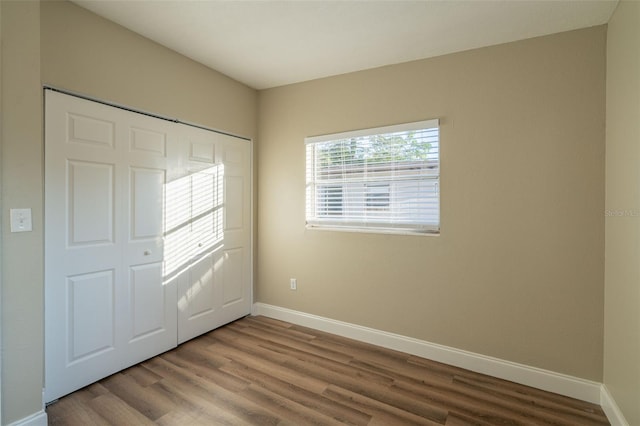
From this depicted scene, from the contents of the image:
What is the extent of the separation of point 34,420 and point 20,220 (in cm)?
114

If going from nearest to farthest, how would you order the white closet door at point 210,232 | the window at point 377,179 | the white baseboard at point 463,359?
the white baseboard at point 463,359, the window at point 377,179, the white closet door at point 210,232

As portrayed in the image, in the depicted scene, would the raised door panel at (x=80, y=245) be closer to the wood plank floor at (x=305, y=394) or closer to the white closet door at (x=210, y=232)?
the wood plank floor at (x=305, y=394)

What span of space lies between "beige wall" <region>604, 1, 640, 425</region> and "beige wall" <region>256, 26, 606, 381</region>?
0.37ft

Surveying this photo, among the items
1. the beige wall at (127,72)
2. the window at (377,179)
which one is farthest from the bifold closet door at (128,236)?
the window at (377,179)

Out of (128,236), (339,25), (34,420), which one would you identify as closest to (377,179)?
(339,25)

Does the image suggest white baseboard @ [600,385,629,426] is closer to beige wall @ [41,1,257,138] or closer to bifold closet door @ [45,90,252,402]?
bifold closet door @ [45,90,252,402]

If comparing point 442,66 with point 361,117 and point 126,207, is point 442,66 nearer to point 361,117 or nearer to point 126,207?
point 361,117

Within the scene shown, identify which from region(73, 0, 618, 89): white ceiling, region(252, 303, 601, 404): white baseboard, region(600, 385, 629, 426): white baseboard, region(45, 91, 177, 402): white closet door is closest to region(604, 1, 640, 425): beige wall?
region(600, 385, 629, 426): white baseboard

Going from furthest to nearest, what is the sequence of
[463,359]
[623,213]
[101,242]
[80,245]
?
1. [463,359]
2. [101,242]
3. [80,245]
4. [623,213]

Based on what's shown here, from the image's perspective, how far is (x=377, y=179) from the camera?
2.95m

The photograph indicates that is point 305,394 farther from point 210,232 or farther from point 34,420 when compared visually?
point 210,232

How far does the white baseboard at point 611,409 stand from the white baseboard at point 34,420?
333 centimetres

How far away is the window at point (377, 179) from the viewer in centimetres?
273

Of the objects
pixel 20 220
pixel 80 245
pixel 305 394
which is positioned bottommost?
pixel 305 394
